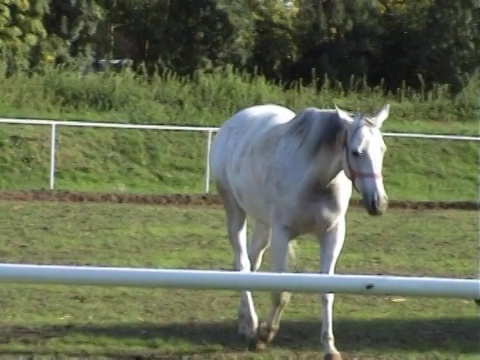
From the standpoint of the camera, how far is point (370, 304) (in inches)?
362

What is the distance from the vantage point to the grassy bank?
19.2m

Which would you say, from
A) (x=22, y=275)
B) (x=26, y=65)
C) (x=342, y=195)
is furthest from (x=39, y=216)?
(x=26, y=65)

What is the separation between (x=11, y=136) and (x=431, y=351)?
13527mm

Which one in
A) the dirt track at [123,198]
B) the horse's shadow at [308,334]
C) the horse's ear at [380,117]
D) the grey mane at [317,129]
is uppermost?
the horse's ear at [380,117]

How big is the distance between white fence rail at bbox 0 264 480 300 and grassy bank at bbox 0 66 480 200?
1465 centimetres

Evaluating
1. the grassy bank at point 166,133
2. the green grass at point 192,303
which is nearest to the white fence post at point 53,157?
the grassy bank at point 166,133

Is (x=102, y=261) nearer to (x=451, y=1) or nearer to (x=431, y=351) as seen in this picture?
(x=431, y=351)

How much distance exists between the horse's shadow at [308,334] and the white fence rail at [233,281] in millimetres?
3756

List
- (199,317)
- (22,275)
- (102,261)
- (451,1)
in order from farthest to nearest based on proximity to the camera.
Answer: (451,1), (102,261), (199,317), (22,275)

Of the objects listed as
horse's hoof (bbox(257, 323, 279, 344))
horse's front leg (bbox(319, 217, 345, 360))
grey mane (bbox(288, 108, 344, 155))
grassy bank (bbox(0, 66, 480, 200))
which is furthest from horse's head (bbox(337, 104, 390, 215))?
grassy bank (bbox(0, 66, 480, 200))

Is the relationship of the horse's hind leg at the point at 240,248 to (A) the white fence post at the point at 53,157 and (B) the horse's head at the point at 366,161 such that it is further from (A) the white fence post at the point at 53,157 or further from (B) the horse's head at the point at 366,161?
(A) the white fence post at the point at 53,157

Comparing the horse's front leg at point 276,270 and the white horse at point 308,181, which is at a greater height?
the white horse at point 308,181

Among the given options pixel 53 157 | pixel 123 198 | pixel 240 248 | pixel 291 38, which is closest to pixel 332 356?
pixel 240 248

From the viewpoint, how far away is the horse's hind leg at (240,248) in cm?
784
